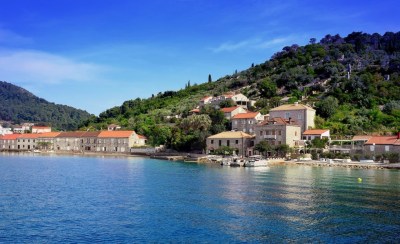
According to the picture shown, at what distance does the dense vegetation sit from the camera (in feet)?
260

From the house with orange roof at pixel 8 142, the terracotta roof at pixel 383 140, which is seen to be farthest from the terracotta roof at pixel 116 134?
the terracotta roof at pixel 383 140

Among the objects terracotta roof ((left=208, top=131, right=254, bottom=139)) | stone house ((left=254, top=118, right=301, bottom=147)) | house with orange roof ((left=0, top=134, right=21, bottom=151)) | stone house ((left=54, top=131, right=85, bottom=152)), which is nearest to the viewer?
stone house ((left=254, top=118, right=301, bottom=147))

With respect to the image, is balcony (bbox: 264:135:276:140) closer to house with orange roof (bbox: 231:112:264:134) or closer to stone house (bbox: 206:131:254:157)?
stone house (bbox: 206:131:254:157)

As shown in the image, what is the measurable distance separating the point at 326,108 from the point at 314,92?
17700mm

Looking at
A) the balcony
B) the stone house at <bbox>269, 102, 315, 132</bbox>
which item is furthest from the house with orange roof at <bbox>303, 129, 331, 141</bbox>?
the balcony

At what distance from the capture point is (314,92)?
9706 cm

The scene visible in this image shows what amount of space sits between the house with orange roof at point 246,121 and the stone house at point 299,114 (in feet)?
11.3

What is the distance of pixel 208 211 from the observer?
2606 centimetres

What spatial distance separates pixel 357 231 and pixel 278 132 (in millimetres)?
48587

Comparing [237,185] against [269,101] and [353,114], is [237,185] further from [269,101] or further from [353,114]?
[269,101]

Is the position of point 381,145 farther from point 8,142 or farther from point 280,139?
point 8,142

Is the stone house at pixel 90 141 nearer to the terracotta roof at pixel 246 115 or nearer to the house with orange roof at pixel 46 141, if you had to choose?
the house with orange roof at pixel 46 141

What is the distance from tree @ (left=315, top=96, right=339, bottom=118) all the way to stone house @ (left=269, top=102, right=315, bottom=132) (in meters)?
4.24

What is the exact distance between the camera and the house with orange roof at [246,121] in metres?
80.0
